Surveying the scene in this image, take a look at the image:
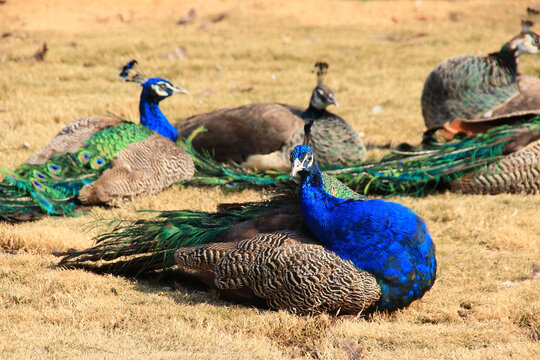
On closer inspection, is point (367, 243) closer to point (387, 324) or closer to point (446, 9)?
point (387, 324)

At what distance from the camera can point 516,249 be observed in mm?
4938

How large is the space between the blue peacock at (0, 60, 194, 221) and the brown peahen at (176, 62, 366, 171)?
580 mm

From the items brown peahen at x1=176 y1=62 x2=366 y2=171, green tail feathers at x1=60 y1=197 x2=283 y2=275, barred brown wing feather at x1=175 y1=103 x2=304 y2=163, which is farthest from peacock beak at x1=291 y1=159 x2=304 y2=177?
barred brown wing feather at x1=175 y1=103 x2=304 y2=163

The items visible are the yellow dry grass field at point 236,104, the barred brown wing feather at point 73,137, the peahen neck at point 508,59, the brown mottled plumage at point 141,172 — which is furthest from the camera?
the peahen neck at point 508,59

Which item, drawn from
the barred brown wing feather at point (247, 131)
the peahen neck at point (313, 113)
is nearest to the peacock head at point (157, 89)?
the barred brown wing feather at point (247, 131)

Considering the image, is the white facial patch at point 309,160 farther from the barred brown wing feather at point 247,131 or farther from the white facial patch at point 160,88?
the white facial patch at point 160,88

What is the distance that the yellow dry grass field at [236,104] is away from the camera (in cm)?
338

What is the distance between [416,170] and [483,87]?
79.3 inches

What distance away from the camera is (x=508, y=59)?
7.81 m

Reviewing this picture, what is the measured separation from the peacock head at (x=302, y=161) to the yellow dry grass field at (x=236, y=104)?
2.79ft

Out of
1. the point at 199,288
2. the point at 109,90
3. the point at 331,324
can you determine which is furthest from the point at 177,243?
the point at 109,90

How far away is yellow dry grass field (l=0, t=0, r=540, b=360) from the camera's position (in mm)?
3381

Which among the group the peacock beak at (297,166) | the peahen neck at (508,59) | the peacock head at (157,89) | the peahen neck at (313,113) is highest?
the peahen neck at (508,59)

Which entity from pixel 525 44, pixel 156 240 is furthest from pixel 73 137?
pixel 525 44
